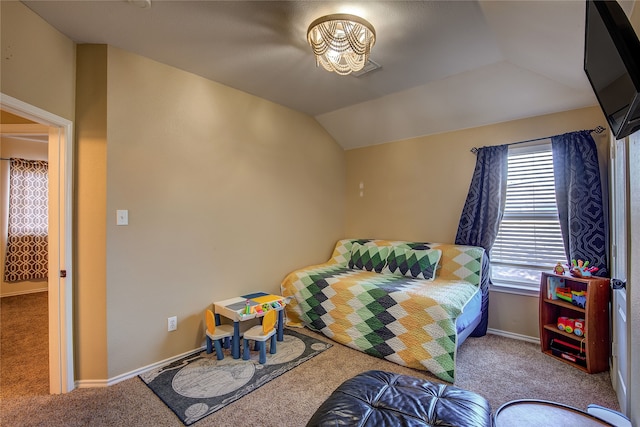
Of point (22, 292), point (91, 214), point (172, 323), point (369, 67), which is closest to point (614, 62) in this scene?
point (369, 67)

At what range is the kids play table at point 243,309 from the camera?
2559mm

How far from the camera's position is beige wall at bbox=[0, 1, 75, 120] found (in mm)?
1728

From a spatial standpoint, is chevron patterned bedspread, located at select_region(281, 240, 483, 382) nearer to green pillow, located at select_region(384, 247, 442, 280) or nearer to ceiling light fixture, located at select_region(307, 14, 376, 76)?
green pillow, located at select_region(384, 247, 442, 280)

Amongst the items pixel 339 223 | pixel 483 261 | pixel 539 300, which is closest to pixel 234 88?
pixel 339 223

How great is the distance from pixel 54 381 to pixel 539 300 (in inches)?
→ 156

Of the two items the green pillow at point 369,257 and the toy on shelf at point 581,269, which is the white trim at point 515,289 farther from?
the green pillow at point 369,257

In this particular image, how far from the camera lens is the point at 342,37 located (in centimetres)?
189

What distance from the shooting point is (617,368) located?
2.02m

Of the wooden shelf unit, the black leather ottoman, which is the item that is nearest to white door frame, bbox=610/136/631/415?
the wooden shelf unit

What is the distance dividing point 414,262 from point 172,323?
2.46 metres

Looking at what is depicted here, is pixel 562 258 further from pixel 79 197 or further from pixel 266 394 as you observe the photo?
pixel 79 197

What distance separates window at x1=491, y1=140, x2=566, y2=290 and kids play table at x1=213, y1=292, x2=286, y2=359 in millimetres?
2348

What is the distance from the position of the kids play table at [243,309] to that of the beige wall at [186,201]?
0.16 m

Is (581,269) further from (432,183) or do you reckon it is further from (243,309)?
(243,309)
